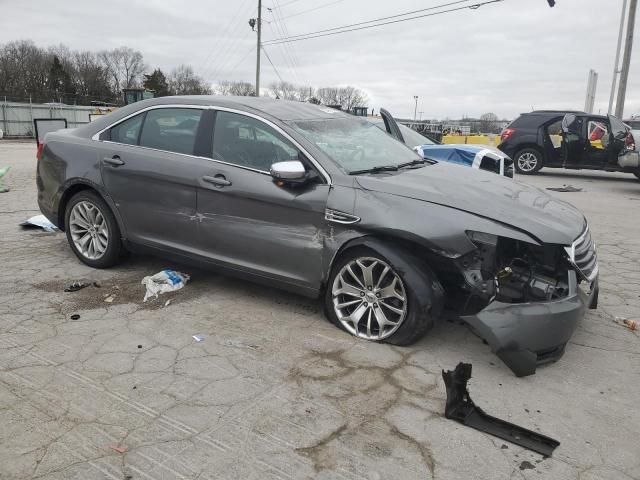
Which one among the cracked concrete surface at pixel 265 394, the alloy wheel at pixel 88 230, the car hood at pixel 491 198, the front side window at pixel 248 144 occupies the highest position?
the front side window at pixel 248 144

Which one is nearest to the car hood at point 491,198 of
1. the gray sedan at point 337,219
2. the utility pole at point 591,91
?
the gray sedan at point 337,219

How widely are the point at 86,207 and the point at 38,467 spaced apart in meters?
3.04

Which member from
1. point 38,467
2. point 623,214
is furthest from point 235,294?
point 623,214

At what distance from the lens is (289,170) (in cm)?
361

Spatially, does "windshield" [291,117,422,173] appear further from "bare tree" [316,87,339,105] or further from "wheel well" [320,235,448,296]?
"bare tree" [316,87,339,105]

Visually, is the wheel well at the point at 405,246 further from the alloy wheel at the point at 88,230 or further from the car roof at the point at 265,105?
the alloy wheel at the point at 88,230

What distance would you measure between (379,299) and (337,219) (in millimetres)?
610

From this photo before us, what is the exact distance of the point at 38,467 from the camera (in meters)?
2.29

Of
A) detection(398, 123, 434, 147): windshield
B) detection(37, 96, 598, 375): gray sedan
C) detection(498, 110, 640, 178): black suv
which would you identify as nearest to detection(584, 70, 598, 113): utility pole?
detection(498, 110, 640, 178): black suv

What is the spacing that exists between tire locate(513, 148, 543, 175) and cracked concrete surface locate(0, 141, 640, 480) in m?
10.6

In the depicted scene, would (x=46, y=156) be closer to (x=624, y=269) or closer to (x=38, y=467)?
(x=38, y=467)

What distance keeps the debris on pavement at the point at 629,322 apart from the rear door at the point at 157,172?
11.1ft

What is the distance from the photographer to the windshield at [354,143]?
12.9 ft

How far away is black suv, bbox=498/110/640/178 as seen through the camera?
1316cm
